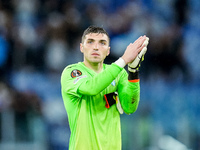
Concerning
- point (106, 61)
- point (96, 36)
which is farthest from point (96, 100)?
point (106, 61)

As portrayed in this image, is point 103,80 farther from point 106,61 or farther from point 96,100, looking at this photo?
point 106,61

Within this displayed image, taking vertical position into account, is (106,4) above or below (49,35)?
above

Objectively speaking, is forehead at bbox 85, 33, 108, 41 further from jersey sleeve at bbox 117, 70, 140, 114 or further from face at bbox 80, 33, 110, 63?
jersey sleeve at bbox 117, 70, 140, 114

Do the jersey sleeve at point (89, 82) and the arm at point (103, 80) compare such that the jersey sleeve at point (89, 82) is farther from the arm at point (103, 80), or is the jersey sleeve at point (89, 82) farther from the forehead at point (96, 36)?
the forehead at point (96, 36)

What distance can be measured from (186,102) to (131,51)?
139 inches

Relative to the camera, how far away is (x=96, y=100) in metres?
3.02

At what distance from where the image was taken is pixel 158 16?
6598mm

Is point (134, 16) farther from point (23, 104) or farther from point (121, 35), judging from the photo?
point (23, 104)

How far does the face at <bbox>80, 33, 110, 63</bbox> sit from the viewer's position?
10.1 ft

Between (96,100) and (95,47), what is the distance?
45 cm

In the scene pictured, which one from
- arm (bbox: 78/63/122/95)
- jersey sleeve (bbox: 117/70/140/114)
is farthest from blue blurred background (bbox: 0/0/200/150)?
arm (bbox: 78/63/122/95)

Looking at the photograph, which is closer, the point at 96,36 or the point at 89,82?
the point at 89,82

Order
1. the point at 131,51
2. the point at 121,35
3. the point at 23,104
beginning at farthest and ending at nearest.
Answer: the point at 121,35
the point at 23,104
the point at 131,51

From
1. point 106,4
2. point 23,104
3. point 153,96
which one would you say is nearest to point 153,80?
point 153,96
